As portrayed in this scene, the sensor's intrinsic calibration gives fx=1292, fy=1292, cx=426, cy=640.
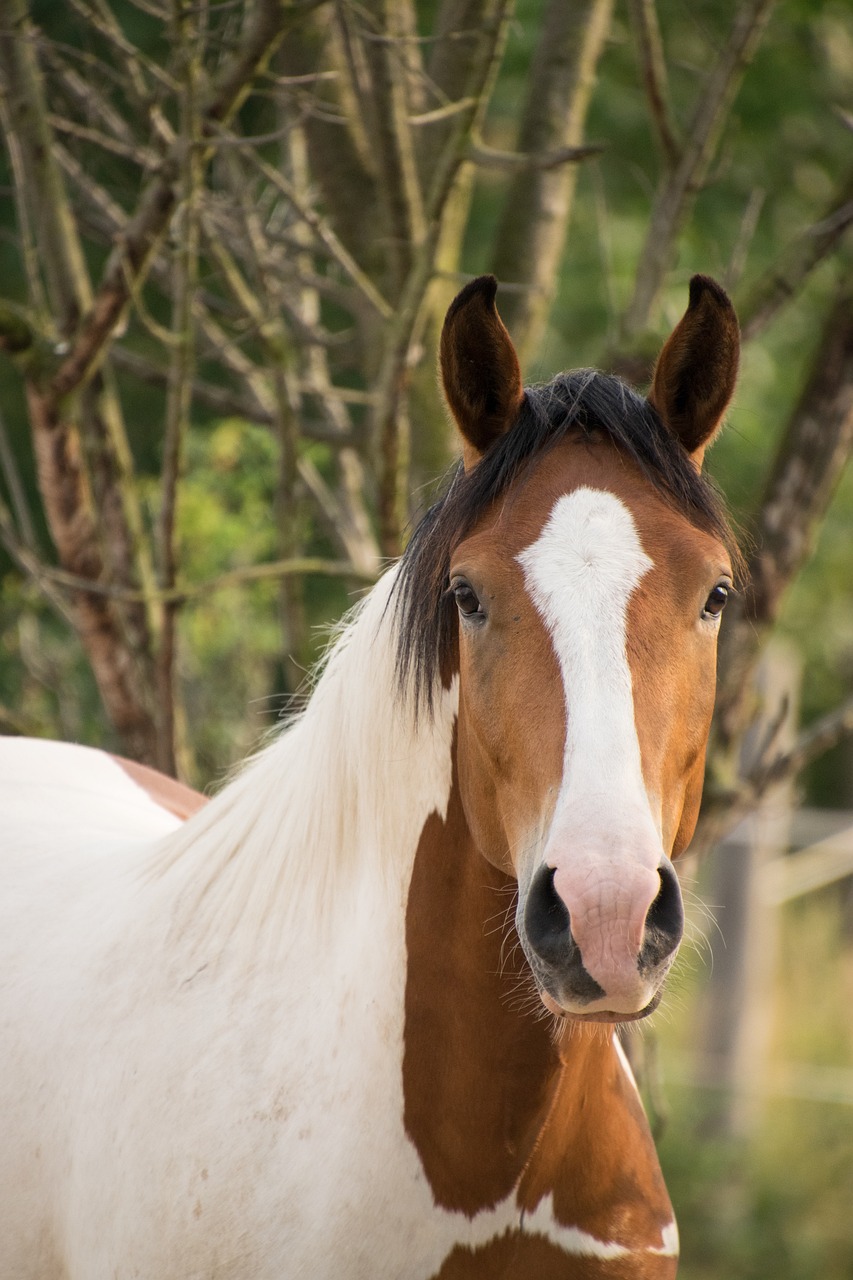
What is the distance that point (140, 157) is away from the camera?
3.73 metres

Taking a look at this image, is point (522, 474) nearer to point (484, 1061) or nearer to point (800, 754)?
point (484, 1061)

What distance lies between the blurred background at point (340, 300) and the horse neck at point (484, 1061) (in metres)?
0.29

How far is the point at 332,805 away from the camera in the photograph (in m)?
2.23

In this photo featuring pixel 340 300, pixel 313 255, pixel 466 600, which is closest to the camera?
pixel 466 600

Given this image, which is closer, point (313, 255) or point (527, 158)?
point (527, 158)

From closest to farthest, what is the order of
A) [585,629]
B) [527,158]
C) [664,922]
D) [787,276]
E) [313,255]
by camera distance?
→ [664,922], [585,629], [527,158], [787,276], [313,255]

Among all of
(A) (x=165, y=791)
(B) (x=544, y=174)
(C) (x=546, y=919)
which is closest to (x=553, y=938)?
(C) (x=546, y=919)

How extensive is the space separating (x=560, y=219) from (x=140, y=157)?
138cm

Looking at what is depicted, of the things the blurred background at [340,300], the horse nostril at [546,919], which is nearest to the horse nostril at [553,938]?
the horse nostril at [546,919]

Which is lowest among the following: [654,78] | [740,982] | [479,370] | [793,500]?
[740,982]

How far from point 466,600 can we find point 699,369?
22.1 inches

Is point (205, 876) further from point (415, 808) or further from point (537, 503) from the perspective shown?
point (537, 503)

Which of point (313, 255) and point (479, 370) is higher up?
point (313, 255)

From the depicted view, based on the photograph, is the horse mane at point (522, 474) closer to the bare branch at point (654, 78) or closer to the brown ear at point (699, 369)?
the brown ear at point (699, 369)
